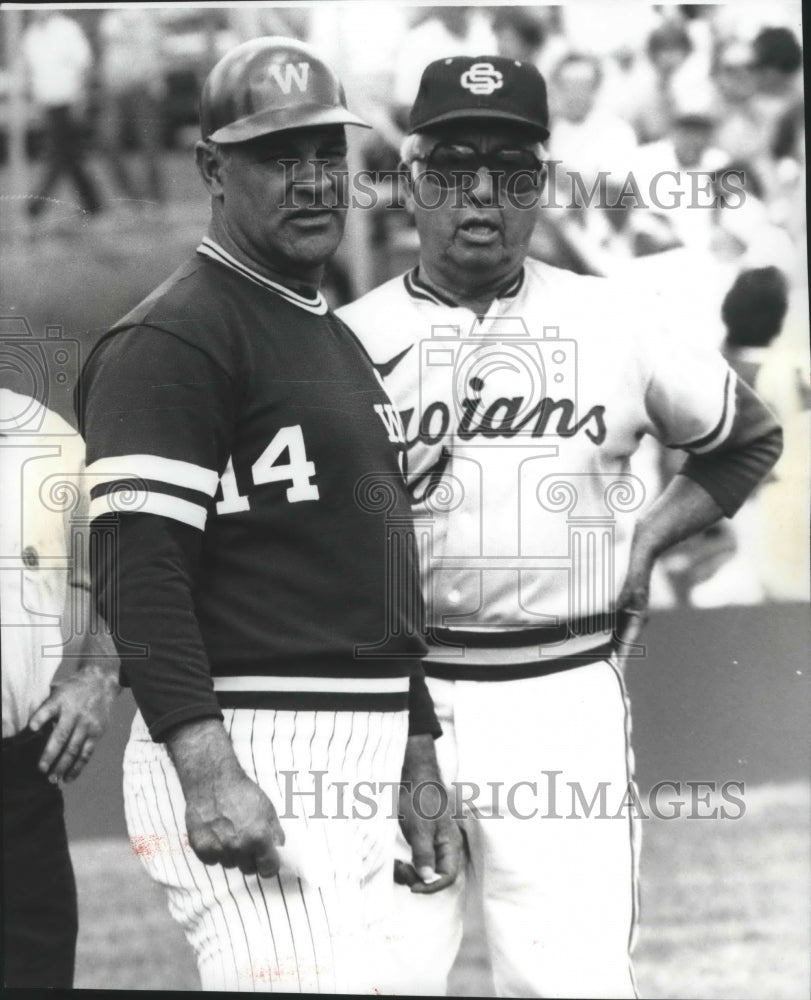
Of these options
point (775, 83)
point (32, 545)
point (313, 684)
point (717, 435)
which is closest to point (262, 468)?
point (313, 684)

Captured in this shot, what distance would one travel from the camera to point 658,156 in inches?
138

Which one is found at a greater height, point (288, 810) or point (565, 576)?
point (565, 576)

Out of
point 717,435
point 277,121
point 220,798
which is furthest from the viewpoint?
point 717,435

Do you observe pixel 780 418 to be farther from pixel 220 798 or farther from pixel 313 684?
pixel 220 798

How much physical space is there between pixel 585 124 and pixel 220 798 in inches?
69.9

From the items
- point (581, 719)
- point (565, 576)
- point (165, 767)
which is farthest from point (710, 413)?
point (165, 767)

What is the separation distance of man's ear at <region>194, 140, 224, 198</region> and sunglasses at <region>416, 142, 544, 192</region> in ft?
1.56

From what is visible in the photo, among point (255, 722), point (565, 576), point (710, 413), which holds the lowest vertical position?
point (255, 722)

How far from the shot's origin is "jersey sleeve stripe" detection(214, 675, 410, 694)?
339 cm

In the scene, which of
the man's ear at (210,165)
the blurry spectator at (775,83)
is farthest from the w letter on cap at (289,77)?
the blurry spectator at (775,83)

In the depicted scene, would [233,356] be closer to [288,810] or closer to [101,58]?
[101,58]

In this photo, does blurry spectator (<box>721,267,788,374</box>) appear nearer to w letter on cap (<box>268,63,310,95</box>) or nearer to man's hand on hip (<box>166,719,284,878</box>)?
w letter on cap (<box>268,63,310,95</box>)

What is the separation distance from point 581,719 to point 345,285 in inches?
46.3

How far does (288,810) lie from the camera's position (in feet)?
11.3
